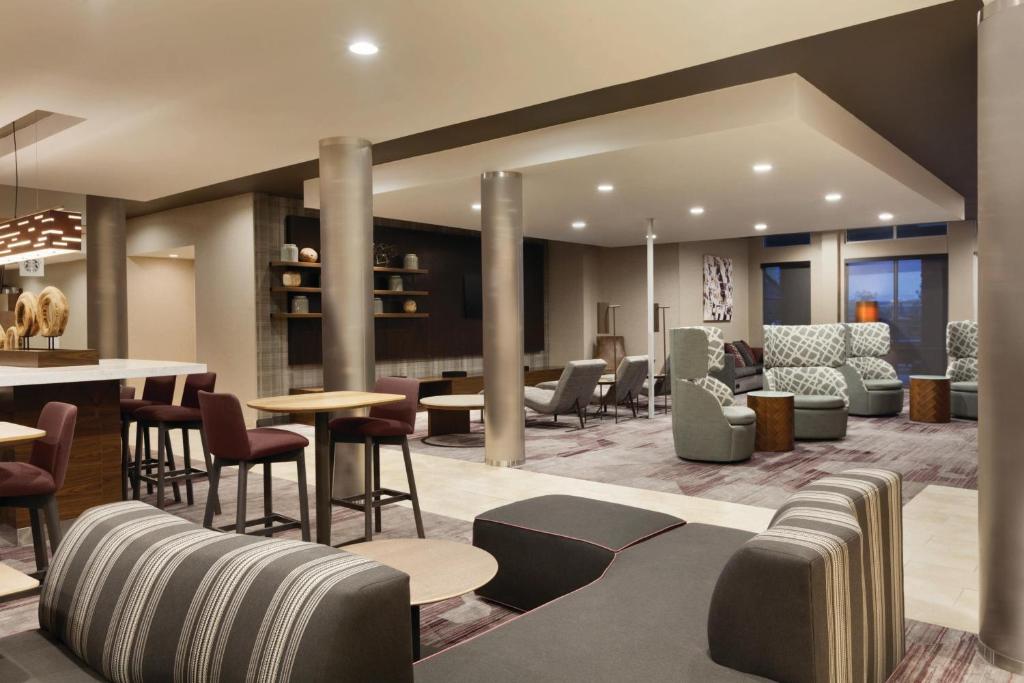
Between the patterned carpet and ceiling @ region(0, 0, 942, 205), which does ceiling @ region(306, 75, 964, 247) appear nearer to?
ceiling @ region(0, 0, 942, 205)

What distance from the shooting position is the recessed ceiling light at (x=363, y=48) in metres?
Answer: 3.71

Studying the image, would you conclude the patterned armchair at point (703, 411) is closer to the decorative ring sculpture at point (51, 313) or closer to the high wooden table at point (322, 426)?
the high wooden table at point (322, 426)

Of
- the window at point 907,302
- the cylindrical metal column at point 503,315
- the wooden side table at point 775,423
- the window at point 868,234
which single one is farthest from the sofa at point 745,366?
the cylindrical metal column at point 503,315

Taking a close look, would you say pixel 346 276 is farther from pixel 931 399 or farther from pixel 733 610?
pixel 931 399

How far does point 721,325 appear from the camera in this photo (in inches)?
543

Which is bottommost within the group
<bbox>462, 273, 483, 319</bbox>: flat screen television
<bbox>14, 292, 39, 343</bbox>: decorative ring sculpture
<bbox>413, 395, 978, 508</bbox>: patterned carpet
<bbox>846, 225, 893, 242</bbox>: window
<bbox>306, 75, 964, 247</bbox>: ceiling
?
<bbox>413, 395, 978, 508</bbox>: patterned carpet

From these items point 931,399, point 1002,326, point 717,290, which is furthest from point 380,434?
point 717,290

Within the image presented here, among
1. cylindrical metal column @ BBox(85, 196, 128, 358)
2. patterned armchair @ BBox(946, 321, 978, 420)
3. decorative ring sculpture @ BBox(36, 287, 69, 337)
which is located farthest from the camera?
patterned armchair @ BBox(946, 321, 978, 420)

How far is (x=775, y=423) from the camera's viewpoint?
6969 mm

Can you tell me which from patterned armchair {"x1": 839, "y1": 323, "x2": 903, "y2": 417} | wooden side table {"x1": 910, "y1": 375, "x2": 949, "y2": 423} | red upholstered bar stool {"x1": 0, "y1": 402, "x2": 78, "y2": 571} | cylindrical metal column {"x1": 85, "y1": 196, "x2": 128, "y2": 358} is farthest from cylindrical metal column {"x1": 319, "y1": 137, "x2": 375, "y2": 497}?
wooden side table {"x1": 910, "y1": 375, "x2": 949, "y2": 423}

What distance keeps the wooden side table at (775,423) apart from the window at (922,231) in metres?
7.21

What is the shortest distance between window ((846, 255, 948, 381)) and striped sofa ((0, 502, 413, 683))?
1341cm

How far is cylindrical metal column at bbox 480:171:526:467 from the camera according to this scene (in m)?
6.46

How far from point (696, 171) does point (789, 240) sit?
8172 millimetres
